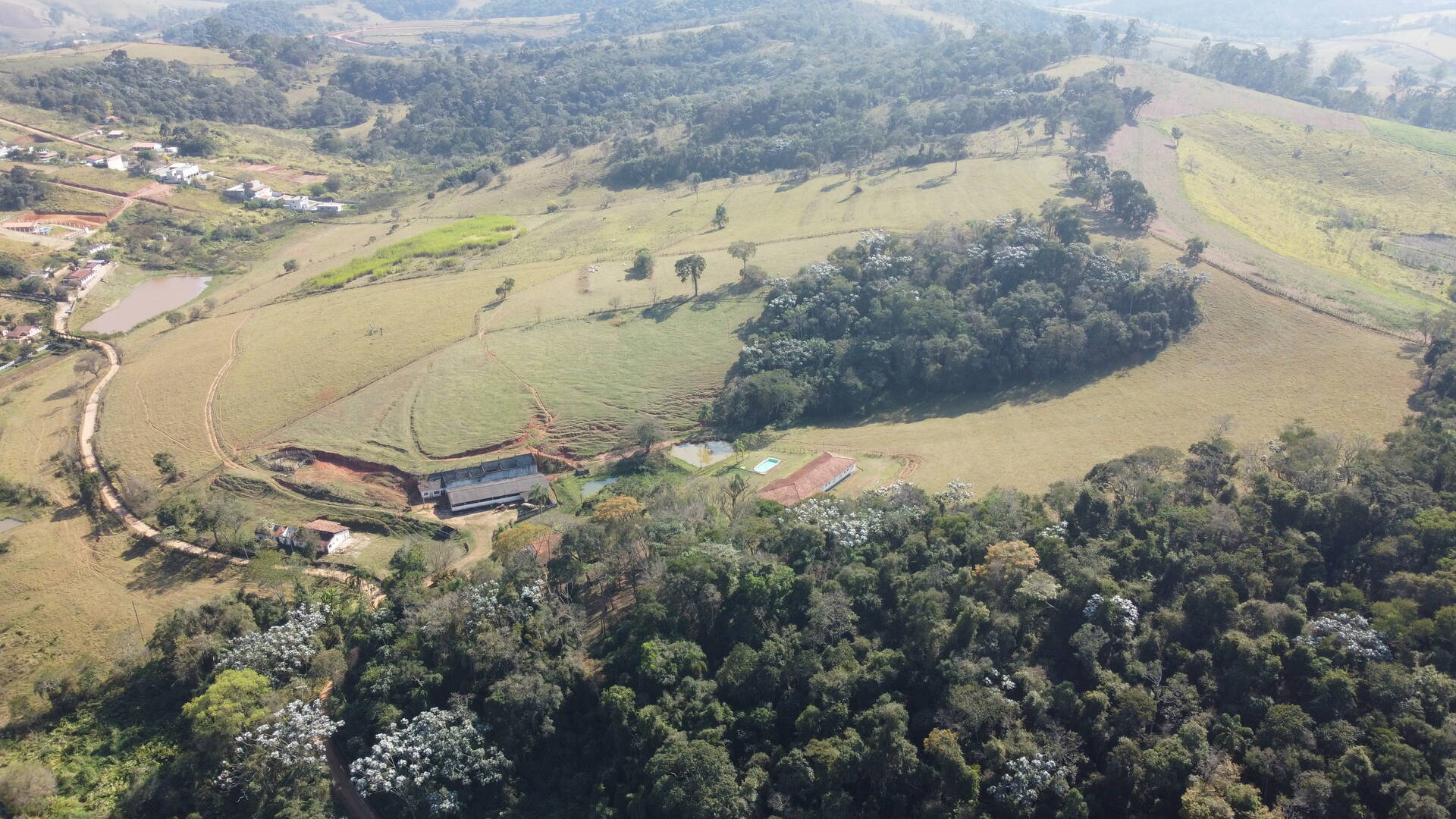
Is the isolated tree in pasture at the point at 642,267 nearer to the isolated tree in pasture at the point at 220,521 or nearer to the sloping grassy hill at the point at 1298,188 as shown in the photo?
the isolated tree in pasture at the point at 220,521

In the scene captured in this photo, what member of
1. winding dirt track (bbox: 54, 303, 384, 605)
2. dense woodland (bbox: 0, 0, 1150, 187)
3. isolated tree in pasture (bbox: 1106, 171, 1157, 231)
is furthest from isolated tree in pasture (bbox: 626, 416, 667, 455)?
dense woodland (bbox: 0, 0, 1150, 187)

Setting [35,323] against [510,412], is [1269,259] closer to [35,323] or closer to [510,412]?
[510,412]

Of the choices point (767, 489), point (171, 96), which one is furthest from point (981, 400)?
point (171, 96)

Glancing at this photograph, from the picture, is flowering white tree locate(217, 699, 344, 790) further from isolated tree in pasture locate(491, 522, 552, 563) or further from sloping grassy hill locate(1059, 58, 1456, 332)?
sloping grassy hill locate(1059, 58, 1456, 332)

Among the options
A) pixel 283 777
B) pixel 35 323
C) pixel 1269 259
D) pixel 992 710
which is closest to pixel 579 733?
pixel 283 777

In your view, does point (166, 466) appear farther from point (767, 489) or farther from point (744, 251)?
point (744, 251)

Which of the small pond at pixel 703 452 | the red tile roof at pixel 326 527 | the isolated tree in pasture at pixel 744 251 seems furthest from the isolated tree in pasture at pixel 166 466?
the isolated tree in pasture at pixel 744 251
